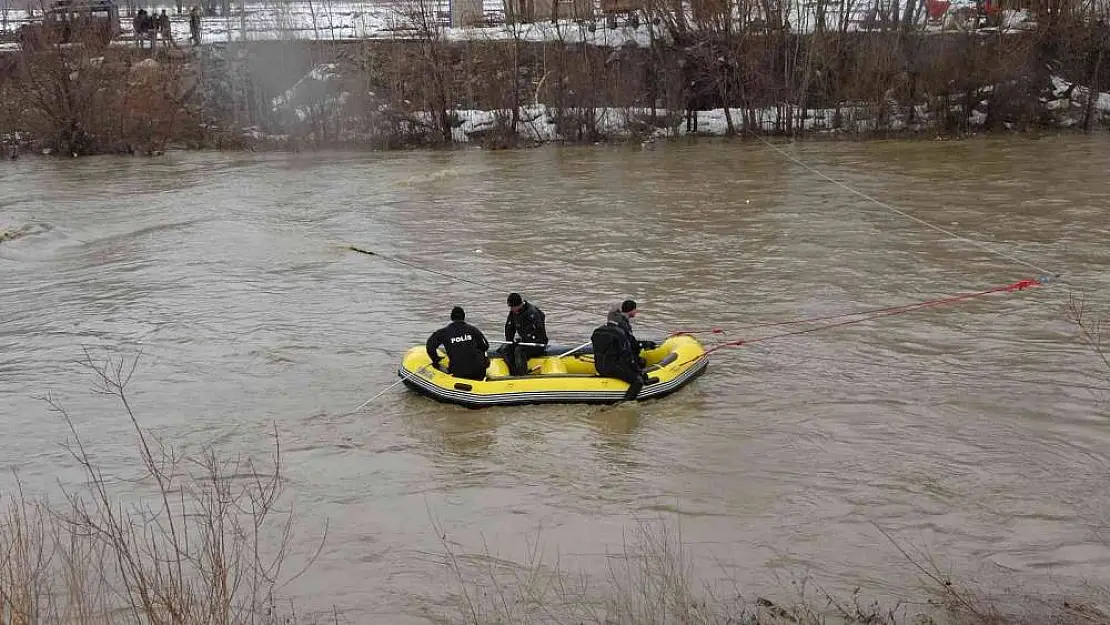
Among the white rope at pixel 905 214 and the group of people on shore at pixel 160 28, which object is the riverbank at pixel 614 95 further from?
the group of people on shore at pixel 160 28

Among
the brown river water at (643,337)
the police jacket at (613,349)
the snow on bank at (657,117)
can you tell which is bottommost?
the brown river water at (643,337)

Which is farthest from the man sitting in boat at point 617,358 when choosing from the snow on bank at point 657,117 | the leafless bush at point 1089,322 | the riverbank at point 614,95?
the snow on bank at point 657,117

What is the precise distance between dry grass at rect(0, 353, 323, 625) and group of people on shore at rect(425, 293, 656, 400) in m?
2.30

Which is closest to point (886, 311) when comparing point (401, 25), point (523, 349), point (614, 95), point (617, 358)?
point (617, 358)

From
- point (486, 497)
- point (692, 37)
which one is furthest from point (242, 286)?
point (692, 37)

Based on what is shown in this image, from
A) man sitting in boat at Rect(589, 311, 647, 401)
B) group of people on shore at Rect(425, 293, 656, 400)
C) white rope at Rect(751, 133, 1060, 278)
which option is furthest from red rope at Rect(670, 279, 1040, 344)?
man sitting in boat at Rect(589, 311, 647, 401)

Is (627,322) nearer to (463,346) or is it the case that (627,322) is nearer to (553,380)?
(553,380)

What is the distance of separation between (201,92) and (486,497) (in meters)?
36.3

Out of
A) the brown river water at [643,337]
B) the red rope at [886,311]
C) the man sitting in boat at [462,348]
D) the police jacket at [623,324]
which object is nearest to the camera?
the brown river water at [643,337]

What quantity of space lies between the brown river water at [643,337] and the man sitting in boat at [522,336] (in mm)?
816

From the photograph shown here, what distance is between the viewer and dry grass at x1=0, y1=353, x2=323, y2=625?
527 centimetres

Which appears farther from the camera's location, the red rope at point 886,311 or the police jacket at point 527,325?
the red rope at point 886,311

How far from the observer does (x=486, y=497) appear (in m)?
9.28

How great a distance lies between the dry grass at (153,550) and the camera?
17.3ft
